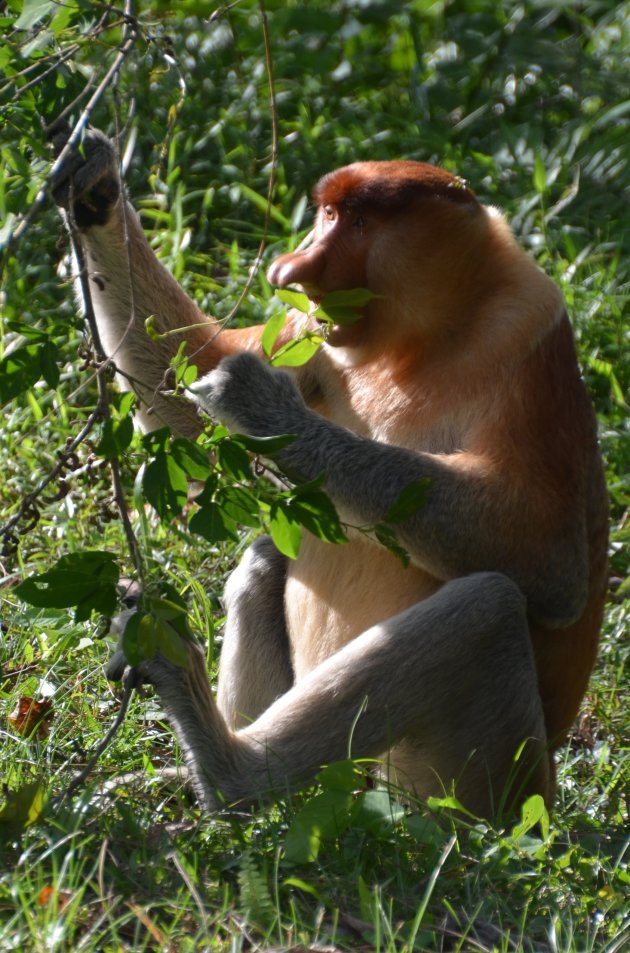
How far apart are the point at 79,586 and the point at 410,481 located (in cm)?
125

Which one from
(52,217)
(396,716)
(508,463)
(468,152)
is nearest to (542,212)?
(468,152)

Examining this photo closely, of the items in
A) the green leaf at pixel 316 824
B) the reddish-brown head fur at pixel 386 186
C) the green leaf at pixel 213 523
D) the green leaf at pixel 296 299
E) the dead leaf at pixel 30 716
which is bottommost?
the dead leaf at pixel 30 716

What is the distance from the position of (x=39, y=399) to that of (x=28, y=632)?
1.70 meters

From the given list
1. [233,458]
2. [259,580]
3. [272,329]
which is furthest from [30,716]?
[272,329]

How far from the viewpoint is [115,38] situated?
7.94m

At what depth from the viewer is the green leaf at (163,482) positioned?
3.45 metres

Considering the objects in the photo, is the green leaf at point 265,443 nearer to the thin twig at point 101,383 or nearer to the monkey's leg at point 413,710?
Answer: the thin twig at point 101,383

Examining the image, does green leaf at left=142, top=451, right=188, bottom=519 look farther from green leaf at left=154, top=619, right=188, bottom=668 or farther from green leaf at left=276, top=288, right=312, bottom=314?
green leaf at left=276, top=288, right=312, bottom=314

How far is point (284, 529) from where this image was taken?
3611 mm

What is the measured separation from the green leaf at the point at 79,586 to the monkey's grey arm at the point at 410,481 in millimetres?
946

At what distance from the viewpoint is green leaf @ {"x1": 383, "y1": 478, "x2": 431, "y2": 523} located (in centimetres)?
381

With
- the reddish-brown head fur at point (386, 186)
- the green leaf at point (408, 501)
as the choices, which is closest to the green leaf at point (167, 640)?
the green leaf at point (408, 501)

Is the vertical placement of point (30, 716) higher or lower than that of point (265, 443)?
lower

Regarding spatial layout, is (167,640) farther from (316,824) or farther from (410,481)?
(410,481)
